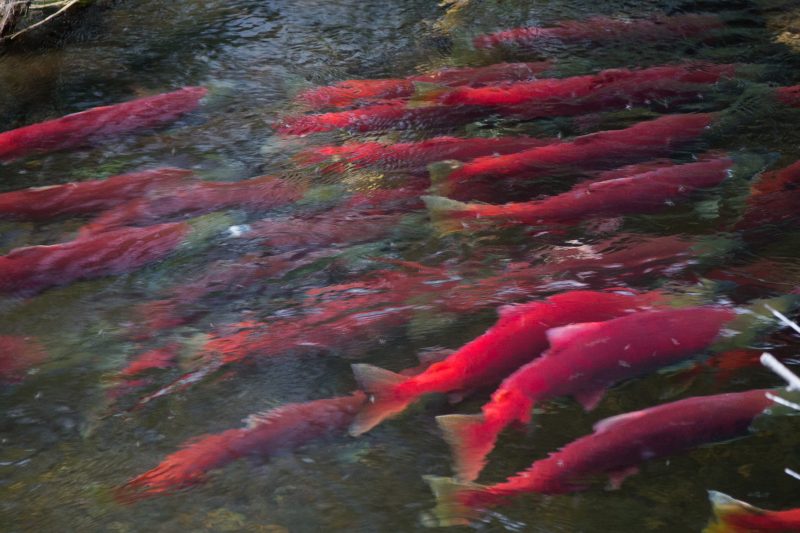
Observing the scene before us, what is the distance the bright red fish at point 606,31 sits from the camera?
6.24m

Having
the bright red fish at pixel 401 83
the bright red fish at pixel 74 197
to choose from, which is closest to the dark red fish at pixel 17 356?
the bright red fish at pixel 74 197

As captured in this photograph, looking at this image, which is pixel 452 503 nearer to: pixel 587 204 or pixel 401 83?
pixel 587 204

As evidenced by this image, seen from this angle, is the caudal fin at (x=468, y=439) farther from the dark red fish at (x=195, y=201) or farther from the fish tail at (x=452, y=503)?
the dark red fish at (x=195, y=201)

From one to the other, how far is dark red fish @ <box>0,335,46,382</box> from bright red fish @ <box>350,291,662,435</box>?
1372 millimetres

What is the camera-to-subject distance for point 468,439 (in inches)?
111

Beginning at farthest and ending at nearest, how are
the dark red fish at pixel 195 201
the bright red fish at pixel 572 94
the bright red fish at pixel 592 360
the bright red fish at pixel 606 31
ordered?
the bright red fish at pixel 606 31
the bright red fish at pixel 572 94
the dark red fish at pixel 195 201
the bright red fish at pixel 592 360

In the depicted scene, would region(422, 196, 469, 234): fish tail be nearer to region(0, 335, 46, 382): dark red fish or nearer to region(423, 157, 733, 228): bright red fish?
region(423, 157, 733, 228): bright red fish

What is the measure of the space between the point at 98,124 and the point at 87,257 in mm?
1612

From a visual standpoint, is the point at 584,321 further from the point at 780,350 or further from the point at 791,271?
the point at 791,271

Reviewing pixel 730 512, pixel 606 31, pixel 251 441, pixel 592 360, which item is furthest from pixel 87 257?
pixel 606 31

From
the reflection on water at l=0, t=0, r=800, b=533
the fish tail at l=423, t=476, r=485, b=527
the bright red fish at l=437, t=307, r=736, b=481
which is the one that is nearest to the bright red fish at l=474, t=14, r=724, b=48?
the reflection on water at l=0, t=0, r=800, b=533

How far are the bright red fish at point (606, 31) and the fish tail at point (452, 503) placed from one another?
4396 millimetres

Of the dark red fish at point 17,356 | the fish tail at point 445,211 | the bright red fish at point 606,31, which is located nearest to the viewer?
the dark red fish at point 17,356

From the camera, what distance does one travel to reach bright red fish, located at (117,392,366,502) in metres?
2.78
